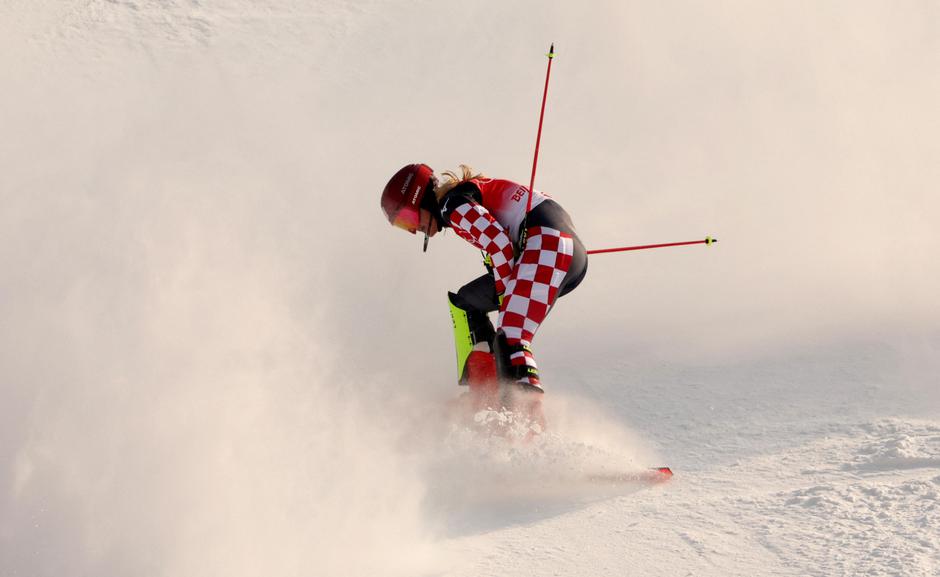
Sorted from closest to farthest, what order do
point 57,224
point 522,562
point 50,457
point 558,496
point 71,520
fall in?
point 522,562, point 71,520, point 50,457, point 558,496, point 57,224

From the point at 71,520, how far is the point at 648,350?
3.64 metres

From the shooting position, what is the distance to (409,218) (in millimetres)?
4688

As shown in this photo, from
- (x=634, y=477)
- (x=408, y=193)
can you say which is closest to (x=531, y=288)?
(x=408, y=193)

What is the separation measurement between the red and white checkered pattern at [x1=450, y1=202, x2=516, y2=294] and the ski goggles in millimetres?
249

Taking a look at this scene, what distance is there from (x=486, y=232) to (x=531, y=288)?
34cm

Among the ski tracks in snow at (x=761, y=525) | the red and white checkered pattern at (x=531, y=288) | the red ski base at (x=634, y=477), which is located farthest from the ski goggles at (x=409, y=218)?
the ski tracks in snow at (x=761, y=525)

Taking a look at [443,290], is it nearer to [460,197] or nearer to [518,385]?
[460,197]

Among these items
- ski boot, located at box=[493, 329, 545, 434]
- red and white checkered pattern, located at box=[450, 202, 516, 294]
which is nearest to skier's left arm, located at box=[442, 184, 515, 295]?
red and white checkered pattern, located at box=[450, 202, 516, 294]

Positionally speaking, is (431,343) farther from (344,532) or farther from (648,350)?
(344,532)

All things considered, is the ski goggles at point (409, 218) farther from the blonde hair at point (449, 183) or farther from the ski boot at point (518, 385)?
the ski boot at point (518, 385)

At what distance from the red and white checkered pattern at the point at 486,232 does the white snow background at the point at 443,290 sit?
2.83 feet

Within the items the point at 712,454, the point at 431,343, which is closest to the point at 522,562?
the point at 712,454

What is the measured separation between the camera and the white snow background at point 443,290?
11.3 feet

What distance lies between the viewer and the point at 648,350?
5.95 meters
